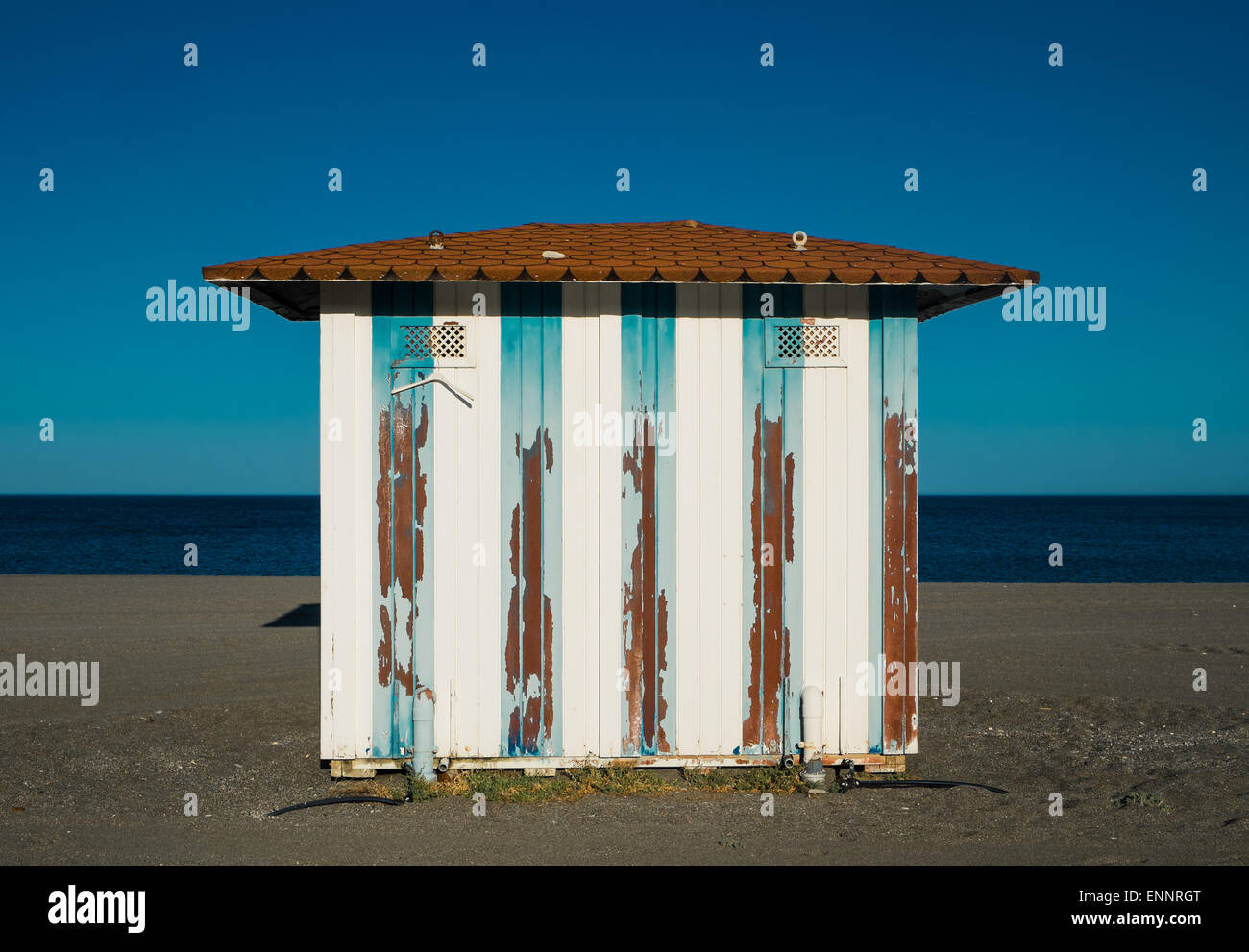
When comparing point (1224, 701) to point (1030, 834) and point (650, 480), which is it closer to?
point (1030, 834)

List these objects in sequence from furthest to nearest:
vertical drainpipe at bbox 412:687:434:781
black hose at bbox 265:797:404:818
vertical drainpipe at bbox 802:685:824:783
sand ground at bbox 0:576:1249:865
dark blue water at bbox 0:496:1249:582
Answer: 1. dark blue water at bbox 0:496:1249:582
2. vertical drainpipe at bbox 802:685:824:783
3. vertical drainpipe at bbox 412:687:434:781
4. black hose at bbox 265:797:404:818
5. sand ground at bbox 0:576:1249:865

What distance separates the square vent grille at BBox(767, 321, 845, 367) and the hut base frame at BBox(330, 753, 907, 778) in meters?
2.83

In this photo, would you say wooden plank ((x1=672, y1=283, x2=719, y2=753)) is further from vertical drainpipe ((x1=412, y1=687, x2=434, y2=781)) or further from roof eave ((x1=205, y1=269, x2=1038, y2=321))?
vertical drainpipe ((x1=412, y1=687, x2=434, y2=781))

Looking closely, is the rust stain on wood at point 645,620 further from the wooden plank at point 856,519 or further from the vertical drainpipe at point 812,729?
the wooden plank at point 856,519

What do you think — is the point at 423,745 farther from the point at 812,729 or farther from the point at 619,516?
the point at 812,729

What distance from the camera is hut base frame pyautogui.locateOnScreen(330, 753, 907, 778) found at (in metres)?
6.80

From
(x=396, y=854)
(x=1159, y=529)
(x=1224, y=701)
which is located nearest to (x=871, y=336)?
(x=396, y=854)

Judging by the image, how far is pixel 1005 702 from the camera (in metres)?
9.66

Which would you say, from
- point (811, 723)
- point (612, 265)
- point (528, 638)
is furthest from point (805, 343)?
point (528, 638)

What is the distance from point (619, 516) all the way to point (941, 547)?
166ft

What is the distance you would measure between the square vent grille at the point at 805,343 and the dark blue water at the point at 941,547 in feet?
87.6

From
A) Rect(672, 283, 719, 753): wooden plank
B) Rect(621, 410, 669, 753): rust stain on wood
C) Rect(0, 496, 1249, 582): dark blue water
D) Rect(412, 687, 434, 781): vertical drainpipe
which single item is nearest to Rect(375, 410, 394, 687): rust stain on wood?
Rect(412, 687, 434, 781): vertical drainpipe

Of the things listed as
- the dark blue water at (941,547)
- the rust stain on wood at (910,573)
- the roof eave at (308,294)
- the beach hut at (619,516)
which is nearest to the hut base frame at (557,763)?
the beach hut at (619,516)

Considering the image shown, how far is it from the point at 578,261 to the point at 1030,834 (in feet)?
15.3
